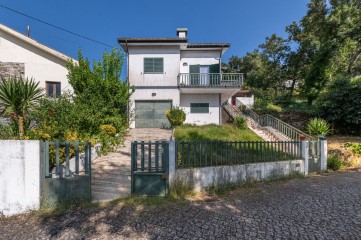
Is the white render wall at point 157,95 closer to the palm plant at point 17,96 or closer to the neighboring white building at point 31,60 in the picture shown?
the neighboring white building at point 31,60

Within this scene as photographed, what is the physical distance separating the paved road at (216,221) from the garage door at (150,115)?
10622 millimetres

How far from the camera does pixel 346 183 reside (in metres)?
6.44

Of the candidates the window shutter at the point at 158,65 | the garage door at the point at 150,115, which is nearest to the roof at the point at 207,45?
the window shutter at the point at 158,65

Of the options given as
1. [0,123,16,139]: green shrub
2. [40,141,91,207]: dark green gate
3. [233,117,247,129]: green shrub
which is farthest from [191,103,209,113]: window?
[40,141,91,207]: dark green gate

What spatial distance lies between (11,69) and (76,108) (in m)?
10.3

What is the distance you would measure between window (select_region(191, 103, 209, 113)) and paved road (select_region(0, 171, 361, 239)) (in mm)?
11196

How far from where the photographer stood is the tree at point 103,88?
10492 millimetres

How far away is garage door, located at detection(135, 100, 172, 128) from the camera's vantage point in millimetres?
15133

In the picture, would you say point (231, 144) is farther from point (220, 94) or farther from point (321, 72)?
point (321, 72)

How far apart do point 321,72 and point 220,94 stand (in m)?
11.0

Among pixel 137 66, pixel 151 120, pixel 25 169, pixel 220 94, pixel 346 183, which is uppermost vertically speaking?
pixel 137 66

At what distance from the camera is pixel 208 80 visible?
15305mm

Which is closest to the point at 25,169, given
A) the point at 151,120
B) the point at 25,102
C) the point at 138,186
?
the point at 138,186

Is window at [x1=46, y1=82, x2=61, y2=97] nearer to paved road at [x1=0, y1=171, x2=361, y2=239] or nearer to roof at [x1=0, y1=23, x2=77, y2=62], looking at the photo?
roof at [x1=0, y1=23, x2=77, y2=62]
